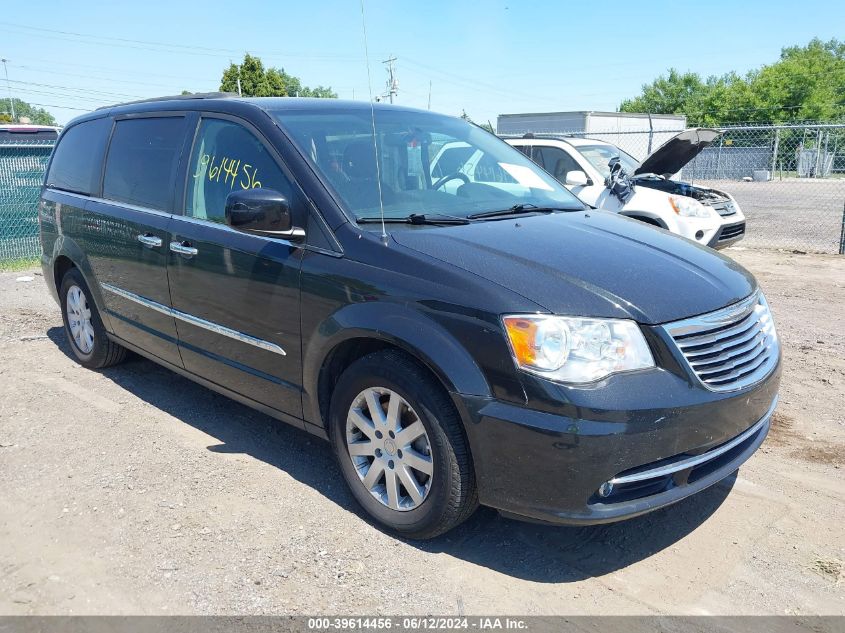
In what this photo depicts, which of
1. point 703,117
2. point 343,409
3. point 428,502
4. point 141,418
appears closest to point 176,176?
point 141,418

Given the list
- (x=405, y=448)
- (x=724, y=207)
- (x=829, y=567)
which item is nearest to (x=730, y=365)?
(x=829, y=567)

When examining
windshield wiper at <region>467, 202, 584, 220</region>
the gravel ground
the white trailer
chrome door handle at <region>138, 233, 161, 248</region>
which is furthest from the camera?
the white trailer

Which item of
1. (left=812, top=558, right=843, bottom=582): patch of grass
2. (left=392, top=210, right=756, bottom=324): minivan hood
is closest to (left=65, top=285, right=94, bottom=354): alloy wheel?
(left=392, top=210, right=756, bottom=324): minivan hood

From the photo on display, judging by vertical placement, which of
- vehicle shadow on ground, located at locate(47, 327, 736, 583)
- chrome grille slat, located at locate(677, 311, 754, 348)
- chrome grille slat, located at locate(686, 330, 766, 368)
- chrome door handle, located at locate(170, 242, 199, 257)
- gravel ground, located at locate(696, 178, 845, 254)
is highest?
chrome door handle, located at locate(170, 242, 199, 257)

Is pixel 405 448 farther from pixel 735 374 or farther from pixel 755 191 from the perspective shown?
pixel 755 191

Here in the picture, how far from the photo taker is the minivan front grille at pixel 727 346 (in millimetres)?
2879

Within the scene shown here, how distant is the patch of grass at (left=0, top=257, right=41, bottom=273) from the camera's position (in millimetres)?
10453

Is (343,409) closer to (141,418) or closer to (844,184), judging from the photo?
(141,418)

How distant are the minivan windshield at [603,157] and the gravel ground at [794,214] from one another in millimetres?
3172

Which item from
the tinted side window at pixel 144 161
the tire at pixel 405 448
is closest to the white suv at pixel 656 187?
the tinted side window at pixel 144 161

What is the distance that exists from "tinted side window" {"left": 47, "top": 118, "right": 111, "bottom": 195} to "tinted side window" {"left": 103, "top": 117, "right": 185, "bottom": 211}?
0.19 meters

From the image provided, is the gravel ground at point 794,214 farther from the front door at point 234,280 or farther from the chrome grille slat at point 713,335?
the front door at point 234,280

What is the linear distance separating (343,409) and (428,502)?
23.3 inches

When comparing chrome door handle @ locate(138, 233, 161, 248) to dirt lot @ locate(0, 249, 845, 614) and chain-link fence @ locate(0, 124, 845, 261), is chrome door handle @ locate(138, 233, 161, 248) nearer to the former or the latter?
dirt lot @ locate(0, 249, 845, 614)
